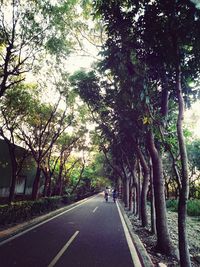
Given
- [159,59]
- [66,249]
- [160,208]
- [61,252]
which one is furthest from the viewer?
[160,208]

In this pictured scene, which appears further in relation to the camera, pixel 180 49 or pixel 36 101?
pixel 36 101

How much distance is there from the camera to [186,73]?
718 centimetres

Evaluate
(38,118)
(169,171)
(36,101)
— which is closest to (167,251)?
(36,101)

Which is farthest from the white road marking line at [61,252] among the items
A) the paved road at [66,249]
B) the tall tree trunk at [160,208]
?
the tall tree trunk at [160,208]

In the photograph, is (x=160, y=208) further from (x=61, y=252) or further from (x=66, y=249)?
(x=61, y=252)

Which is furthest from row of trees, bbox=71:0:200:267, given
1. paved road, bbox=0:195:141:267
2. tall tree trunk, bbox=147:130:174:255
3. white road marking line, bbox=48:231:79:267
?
white road marking line, bbox=48:231:79:267

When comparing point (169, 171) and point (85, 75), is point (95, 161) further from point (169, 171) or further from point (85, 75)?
point (85, 75)

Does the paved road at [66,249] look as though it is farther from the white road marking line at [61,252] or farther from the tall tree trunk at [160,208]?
the tall tree trunk at [160,208]

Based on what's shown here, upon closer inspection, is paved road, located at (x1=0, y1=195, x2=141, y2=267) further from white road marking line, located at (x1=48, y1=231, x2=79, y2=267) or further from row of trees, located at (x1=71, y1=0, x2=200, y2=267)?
row of trees, located at (x1=71, y1=0, x2=200, y2=267)

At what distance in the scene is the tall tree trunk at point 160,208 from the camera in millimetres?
8516

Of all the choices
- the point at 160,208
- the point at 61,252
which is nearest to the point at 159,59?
the point at 160,208

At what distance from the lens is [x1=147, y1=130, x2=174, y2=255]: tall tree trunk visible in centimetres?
852

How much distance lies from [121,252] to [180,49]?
20.4ft

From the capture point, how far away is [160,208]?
8.95 meters
